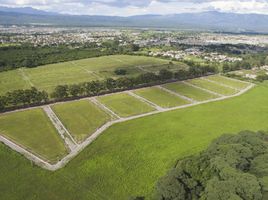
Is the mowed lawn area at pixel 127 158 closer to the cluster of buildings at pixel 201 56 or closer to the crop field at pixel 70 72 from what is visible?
the crop field at pixel 70 72

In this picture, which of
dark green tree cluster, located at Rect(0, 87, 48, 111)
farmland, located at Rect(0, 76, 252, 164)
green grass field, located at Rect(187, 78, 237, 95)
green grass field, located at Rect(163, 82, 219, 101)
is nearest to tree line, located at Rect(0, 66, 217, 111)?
dark green tree cluster, located at Rect(0, 87, 48, 111)

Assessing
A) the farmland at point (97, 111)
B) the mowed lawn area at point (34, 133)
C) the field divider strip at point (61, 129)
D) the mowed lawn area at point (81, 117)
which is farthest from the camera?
the mowed lawn area at point (81, 117)

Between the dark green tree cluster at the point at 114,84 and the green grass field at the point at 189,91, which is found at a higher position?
the dark green tree cluster at the point at 114,84

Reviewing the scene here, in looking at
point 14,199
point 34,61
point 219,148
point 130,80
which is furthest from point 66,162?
point 34,61

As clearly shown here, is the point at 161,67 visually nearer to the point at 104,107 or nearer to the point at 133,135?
the point at 104,107

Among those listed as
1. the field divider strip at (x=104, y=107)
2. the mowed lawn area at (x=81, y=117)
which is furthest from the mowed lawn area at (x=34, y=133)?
the field divider strip at (x=104, y=107)

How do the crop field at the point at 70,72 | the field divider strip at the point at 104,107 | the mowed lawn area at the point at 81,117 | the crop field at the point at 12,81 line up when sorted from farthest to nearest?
1. the crop field at the point at 70,72
2. the crop field at the point at 12,81
3. the field divider strip at the point at 104,107
4. the mowed lawn area at the point at 81,117

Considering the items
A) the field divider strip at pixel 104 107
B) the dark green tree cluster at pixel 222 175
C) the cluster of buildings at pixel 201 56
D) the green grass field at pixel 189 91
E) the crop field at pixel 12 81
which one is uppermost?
the dark green tree cluster at pixel 222 175

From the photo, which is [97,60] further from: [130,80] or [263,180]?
[263,180]

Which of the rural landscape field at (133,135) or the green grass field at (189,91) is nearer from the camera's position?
the rural landscape field at (133,135)
